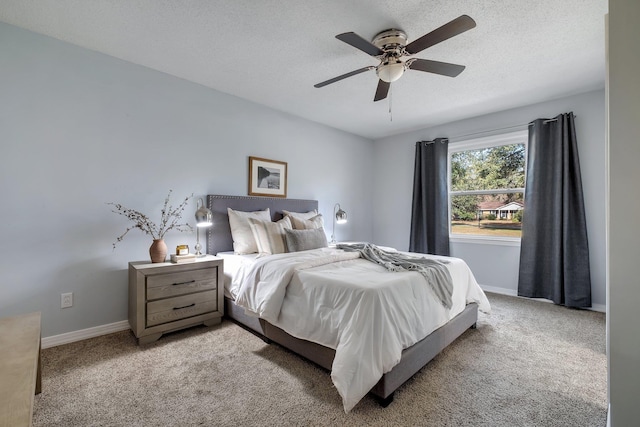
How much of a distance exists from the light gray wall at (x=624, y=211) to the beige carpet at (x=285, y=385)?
2.03ft

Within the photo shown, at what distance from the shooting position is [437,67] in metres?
2.13

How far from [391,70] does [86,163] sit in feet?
9.02

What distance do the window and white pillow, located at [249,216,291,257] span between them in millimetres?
2886

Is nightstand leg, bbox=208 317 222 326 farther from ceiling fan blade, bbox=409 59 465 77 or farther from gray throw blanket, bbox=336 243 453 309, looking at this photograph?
ceiling fan blade, bbox=409 59 465 77

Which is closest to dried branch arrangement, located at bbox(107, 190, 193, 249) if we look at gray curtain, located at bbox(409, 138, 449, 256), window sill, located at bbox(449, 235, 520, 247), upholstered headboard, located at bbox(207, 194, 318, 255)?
upholstered headboard, located at bbox(207, 194, 318, 255)

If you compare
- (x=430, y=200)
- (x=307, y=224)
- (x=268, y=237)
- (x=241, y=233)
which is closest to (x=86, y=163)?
(x=241, y=233)

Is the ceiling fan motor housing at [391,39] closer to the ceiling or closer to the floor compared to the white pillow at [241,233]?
closer to the ceiling

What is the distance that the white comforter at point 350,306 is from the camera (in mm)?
1512

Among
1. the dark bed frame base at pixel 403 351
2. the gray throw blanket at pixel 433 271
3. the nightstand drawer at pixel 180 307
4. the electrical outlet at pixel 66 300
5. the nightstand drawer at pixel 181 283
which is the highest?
the gray throw blanket at pixel 433 271

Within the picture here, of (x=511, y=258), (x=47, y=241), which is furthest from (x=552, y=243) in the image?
(x=47, y=241)

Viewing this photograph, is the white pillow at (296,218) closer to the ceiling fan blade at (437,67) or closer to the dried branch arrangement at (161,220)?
the dried branch arrangement at (161,220)

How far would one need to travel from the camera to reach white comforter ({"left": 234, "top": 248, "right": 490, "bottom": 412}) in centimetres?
151

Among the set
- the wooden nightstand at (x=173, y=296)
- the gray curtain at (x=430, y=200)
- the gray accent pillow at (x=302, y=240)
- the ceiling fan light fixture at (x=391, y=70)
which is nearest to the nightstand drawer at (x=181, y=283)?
the wooden nightstand at (x=173, y=296)

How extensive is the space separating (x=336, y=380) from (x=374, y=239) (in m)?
4.01
